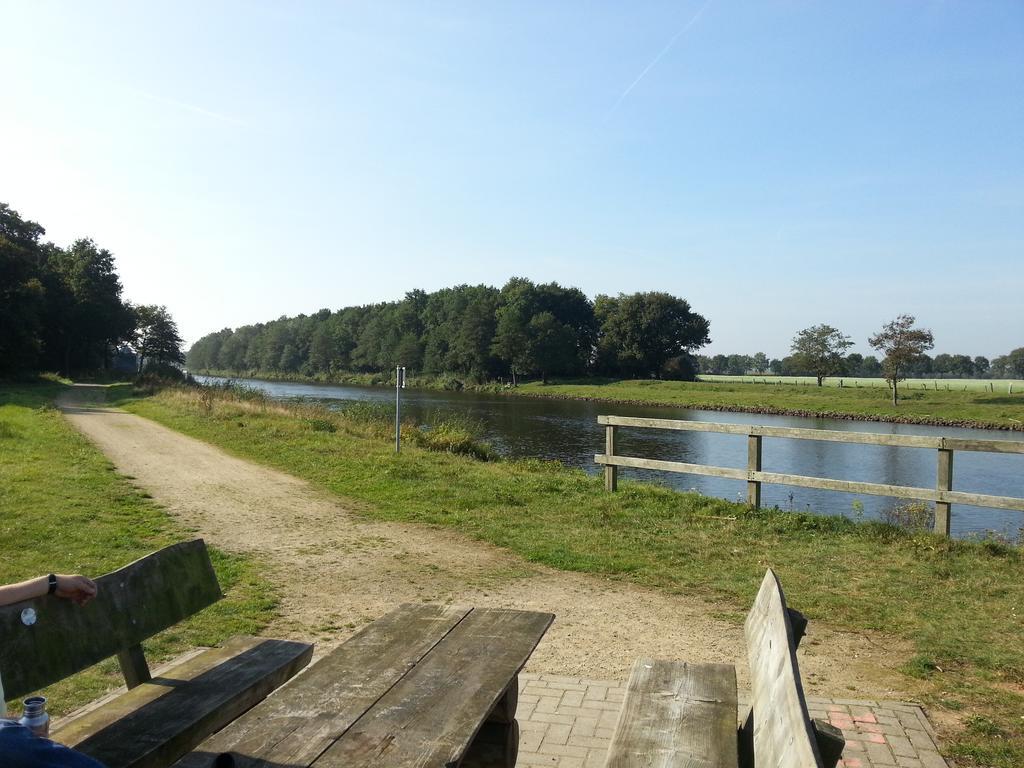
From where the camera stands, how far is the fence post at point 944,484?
25.8 ft

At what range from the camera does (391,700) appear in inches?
96.8

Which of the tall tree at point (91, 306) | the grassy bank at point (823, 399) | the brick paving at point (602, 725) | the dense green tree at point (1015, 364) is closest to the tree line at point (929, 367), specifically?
the dense green tree at point (1015, 364)

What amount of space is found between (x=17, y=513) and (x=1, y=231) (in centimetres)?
5633

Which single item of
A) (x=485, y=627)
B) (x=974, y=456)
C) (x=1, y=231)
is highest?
(x=1, y=231)

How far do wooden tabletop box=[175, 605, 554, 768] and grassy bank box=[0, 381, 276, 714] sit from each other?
215cm

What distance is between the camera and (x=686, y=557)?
7.41m

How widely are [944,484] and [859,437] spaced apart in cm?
116

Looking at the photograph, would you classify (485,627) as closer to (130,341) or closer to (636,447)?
(636,447)

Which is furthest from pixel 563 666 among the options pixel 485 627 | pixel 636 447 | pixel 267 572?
pixel 636 447

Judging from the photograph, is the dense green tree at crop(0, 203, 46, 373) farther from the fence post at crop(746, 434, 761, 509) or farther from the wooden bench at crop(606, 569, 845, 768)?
the wooden bench at crop(606, 569, 845, 768)

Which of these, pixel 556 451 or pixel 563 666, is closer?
pixel 563 666

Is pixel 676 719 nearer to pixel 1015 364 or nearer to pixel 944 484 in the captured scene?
pixel 944 484

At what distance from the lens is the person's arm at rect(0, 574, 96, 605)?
2.47m

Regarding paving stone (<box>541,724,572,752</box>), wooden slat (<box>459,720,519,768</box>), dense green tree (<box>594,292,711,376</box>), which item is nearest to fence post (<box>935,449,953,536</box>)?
paving stone (<box>541,724,572,752</box>)
